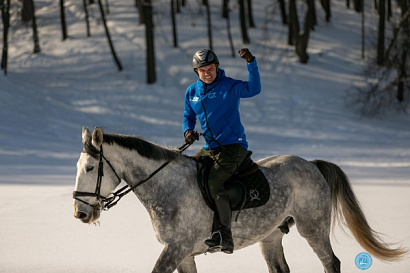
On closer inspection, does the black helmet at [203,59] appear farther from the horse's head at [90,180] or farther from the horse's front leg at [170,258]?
the horse's front leg at [170,258]

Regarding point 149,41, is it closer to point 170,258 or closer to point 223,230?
point 223,230

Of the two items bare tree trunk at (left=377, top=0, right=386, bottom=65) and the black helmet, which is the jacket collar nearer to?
the black helmet

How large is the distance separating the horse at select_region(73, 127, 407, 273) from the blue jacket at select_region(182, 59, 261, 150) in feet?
1.24

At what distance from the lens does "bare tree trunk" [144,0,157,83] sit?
25.9 meters

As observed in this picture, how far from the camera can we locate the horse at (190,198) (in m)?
4.73

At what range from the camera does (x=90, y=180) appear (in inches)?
185

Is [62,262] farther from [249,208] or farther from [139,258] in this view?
[249,208]

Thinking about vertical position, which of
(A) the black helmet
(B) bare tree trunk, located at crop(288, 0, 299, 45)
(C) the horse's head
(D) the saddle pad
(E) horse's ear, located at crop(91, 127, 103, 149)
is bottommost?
(B) bare tree trunk, located at crop(288, 0, 299, 45)

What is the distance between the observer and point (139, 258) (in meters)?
7.65

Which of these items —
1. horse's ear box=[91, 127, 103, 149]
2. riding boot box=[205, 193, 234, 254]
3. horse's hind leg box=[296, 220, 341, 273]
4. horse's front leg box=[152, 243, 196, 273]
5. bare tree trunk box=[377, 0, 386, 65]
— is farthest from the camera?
bare tree trunk box=[377, 0, 386, 65]

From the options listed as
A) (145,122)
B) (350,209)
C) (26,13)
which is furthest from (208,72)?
(26,13)

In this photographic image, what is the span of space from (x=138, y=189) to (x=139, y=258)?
9.57ft

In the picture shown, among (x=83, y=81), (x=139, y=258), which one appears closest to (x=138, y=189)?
(x=139, y=258)

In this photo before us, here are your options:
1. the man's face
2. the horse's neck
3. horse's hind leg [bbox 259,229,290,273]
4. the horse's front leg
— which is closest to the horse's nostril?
the horse's neck
